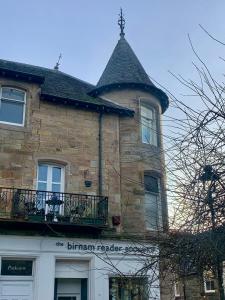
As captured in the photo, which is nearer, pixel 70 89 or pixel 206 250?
pixel 206 250

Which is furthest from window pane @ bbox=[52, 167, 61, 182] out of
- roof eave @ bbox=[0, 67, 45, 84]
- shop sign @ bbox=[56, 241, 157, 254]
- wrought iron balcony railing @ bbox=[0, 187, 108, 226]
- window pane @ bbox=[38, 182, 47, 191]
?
roof eave @ bbox=[0, 67, 45, 84]

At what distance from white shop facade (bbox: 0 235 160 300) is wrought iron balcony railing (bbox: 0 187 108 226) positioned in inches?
30.8

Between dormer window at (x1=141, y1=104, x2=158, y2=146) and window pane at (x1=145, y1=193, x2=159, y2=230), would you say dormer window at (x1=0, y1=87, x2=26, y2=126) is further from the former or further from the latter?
window pane at (x1=145, y1=193, x2=159, y2=230)

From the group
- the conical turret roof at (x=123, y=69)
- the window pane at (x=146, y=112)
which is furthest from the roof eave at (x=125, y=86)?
the window pane at (x=146, y=112)

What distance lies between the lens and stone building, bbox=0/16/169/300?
1430cm

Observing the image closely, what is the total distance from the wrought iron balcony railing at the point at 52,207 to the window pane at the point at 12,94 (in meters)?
3.87

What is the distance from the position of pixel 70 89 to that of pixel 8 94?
3.22 m

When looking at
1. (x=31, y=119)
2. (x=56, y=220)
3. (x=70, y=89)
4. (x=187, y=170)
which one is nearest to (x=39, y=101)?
(x=31, y=119)

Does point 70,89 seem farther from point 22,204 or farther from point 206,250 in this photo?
point 206,250

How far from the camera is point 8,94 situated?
53.5 feet

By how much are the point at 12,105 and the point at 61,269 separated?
656 cm

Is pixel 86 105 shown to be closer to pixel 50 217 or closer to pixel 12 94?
pixel 12 94

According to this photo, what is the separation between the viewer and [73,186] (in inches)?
630

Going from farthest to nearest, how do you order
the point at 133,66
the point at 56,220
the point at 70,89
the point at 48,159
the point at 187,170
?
the point at 133,66 < the point at 70,89 < the point at 48,159 < the point at 56,220 < the point at 187,170
